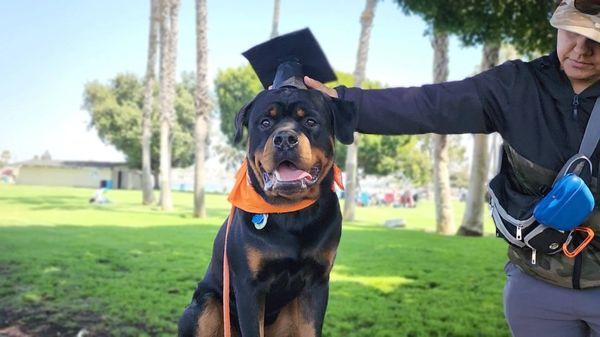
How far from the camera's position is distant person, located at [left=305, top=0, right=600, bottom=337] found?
7.48ft

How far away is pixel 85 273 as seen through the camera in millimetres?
6738

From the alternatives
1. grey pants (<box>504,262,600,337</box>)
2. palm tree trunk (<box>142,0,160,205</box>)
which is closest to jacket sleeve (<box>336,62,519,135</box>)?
grey pants (<box>504,262,600,337</box>)

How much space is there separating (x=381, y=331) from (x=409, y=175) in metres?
47.5

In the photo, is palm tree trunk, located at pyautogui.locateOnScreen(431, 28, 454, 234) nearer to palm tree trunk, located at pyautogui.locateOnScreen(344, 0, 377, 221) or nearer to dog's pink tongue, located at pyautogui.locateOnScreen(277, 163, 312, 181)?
palm tree trunk, located at pyautogui.locateOnScreen(344, 0, 377, 221)

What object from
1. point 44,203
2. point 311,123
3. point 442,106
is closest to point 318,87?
point 311,123

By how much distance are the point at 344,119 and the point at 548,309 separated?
4.13ft

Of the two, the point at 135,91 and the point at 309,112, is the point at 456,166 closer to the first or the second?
the point at 135,91

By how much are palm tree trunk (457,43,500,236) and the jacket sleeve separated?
35.8 ft

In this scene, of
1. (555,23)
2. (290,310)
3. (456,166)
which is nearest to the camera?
(555,23)

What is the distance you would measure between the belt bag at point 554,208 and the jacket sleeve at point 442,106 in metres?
0.35

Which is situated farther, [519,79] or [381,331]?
[381,331]

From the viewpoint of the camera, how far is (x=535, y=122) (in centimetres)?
236

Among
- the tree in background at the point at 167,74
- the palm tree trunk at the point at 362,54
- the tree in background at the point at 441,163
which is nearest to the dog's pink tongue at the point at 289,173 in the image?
the tree in background at the point at 441,163

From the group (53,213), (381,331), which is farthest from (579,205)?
(53,213)
